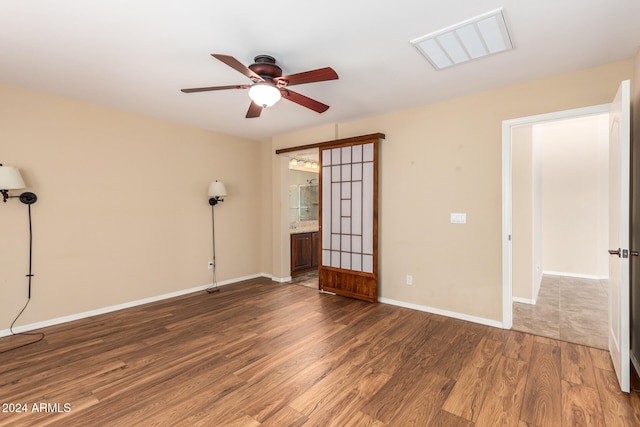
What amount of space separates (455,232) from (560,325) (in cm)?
147

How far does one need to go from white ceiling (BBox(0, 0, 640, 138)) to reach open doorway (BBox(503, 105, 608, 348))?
1.60 meters

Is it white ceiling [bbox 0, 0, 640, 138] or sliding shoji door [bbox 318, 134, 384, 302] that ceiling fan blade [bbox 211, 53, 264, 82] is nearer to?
white ceiling [bbox 0, 0, 640, 138]

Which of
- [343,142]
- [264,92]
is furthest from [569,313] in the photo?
[264,92]

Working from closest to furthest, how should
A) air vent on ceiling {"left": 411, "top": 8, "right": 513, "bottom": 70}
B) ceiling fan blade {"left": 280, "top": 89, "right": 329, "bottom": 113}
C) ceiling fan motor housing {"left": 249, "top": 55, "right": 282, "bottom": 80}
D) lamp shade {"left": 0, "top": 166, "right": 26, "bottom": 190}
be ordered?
1. air vent on ceiling {"left": 411, "top": 8, "right": 513, "bottom": 70}
2. ceiling fan motor housing {"left": 249, "top": 55, "right": 282, "bottom": 80}
3. ceiling fan blade {"left": 280, "top": 89, "right": 329, "bottom": 113}
4. lamp shade {"left": 0, "top": 166, "right": 26, "bottom": 190}

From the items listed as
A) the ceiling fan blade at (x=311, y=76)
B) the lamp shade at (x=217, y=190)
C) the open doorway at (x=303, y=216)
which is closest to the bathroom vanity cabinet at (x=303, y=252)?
the open doorway at (x=303, y=216)

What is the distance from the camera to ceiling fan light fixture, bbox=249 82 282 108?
2363 millimetres

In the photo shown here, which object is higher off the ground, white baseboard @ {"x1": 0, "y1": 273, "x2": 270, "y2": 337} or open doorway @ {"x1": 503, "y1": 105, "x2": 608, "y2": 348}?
open doorway @ {"x1": 503, "y1": 105, "x2": 608, "y2": 348}

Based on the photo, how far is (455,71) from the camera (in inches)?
111

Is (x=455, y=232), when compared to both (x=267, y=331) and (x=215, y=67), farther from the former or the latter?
(x=215, y=67)

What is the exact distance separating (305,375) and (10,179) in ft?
11.2

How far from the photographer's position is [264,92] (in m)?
2.38

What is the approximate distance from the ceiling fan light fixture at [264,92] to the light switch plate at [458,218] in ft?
8.16

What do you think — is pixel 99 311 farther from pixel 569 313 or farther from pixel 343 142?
pixel 569 313

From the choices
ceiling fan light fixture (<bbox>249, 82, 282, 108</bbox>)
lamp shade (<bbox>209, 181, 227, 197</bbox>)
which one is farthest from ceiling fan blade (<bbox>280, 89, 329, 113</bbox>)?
lamp shade (<bbox>209, 181, 227, 197</bbox>)
